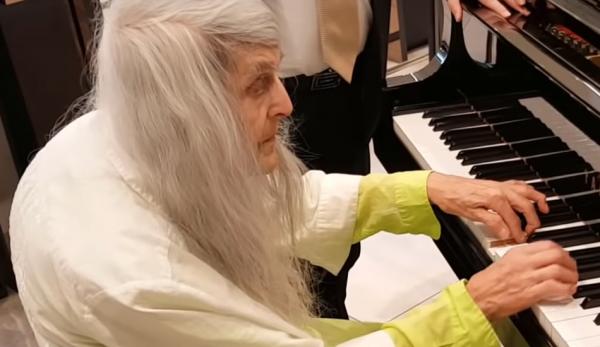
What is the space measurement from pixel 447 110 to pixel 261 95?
701 mm

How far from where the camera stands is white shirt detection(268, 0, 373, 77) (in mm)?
1621

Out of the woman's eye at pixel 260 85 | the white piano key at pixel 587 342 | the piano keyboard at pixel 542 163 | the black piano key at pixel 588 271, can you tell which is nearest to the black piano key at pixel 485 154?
the piano keyboard at pixel 542 163

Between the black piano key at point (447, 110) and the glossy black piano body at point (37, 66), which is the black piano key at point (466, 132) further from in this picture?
the glossy black piano body at point (37, 66)

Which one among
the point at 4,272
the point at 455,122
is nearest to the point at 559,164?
the point at 455,122

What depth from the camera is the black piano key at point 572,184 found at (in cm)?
129

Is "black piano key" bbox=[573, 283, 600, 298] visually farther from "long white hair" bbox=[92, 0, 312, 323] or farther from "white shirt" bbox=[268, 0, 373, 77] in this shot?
"white shirt" bbox=[268, 0, 373, 77]

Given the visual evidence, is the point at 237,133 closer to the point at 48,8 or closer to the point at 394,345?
the point at 394,345

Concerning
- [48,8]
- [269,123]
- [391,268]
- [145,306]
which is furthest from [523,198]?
[48,8]

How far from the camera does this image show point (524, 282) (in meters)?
1.06

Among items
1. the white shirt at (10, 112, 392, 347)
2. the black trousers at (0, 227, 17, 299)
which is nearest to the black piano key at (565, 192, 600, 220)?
the white shirt at (10, 112, 392, 347)

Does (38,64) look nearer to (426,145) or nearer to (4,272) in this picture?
(4,272)

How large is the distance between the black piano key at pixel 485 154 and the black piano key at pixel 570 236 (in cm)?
23

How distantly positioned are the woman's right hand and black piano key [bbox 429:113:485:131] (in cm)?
47

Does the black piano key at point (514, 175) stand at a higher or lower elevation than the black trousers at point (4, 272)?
higher
